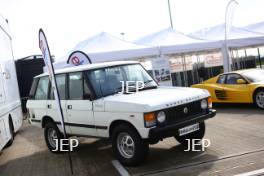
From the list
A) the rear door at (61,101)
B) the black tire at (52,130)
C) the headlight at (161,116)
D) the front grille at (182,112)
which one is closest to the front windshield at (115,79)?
the rear door at (61,101)

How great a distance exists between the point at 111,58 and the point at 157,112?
9.74 m

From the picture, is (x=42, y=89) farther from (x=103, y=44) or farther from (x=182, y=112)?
(x=103, y=44)

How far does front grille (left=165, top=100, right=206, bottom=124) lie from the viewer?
597 cm

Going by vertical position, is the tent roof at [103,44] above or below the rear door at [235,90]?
above

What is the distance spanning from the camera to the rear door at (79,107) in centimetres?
690

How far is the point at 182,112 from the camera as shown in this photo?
20.2ft

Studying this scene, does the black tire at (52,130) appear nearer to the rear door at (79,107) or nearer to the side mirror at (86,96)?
the rear door at (79,107)

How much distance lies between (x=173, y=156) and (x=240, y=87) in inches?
221

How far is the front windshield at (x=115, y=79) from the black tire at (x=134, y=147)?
2.80ft

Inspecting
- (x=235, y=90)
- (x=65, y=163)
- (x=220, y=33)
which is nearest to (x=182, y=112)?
(x=65, y=163)

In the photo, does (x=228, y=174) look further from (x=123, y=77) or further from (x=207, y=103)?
(x=123, y=77)

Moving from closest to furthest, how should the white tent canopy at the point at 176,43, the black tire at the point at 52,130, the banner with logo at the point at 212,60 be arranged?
the black tire at the point at 52,130 → the white tent canopy at the point at 176,43 → the banner with logo at the point at 212,60

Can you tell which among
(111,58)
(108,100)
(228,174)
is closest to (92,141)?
(108,100)

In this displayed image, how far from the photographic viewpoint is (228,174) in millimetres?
5250
